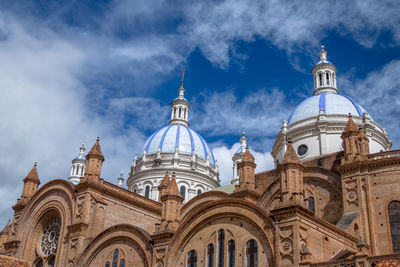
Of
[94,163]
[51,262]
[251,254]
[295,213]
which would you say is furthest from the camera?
[51,262]

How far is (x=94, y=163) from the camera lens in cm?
4453

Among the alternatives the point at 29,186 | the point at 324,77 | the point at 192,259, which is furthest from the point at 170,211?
the point at 324,77

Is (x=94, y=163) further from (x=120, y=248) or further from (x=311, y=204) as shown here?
(x=311, y=204)

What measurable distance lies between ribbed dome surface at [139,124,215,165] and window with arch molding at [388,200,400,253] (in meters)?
40.5

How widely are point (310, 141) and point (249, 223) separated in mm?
22397

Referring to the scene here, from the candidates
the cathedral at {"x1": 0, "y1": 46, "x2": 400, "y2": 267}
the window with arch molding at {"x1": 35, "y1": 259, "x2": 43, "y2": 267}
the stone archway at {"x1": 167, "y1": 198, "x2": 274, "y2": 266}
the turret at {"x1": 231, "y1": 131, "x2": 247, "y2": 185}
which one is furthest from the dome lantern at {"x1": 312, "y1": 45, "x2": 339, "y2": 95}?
the window with arch molding at {"x1": 35, "y1": 259, "x2": 43, "y2": 267}

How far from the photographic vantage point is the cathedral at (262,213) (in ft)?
95.5

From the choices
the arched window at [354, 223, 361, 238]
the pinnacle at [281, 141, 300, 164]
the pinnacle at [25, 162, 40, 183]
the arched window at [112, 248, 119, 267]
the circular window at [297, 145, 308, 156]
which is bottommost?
the arched window at [112, 248, 119, 267]

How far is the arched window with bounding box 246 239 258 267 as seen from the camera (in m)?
29.7

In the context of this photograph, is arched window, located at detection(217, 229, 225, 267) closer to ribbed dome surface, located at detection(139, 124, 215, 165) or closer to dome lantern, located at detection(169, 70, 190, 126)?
ribbed dome surface, located at detection(139, 124, 215, 165)

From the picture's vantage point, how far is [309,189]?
1527 inches

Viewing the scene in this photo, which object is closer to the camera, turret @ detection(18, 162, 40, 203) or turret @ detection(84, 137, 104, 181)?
turret @ detection(84, 137, 104, 181)

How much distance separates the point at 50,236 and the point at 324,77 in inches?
1438

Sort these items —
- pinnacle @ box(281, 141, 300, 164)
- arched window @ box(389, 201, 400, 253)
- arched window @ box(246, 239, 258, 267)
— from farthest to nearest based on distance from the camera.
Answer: arched window @ box(389, 201, 400, 253), pinnacle @ box(281, 141, 300, 164), arched window @ box(246, 239, 258, 267)
